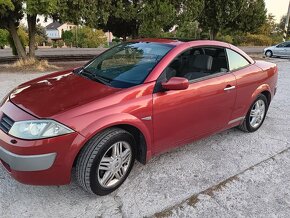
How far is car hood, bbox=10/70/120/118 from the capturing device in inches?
110

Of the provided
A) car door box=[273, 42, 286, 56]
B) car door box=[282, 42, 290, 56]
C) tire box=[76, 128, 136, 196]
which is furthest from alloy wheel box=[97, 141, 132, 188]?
car door box=[273, 42, 286, 56]

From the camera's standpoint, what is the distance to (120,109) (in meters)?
2.92

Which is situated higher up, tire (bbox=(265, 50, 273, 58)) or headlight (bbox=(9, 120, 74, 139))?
headlight (bbox=(9, 120, 74, 139))

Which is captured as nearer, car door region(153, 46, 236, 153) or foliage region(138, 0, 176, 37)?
car door region(153, 46, 236, 153)

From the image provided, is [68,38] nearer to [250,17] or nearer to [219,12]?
[250,17]

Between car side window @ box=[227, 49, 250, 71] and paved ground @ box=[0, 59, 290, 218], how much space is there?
44.2 inches

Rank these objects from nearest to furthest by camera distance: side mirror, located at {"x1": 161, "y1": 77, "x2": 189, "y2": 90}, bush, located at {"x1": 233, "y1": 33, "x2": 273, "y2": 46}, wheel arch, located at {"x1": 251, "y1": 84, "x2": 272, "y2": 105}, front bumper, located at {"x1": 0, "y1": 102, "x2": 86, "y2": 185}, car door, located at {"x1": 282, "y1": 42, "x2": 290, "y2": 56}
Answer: front bumper, located at {"x1": 0, "y1": 102, "x2": 86, "y2": 185} → side mirror, located at {"x1": 161, "y1": 77, "x2": 189, "y2": 90} → wheel arch, located at {"x1": 251, "y1": 84, "x2": 272, "y2": 105} → car door, located at {"x1": 282, "y1": 42, "x2": 290, "y2": 56} → bush, located at {"x1": 233, "y1": 33, "x2": 273, "y2": 46}

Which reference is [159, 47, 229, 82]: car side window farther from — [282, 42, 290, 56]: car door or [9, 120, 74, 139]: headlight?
[282, 42, 290, 56]: car door

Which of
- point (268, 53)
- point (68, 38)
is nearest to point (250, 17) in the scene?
point (268, 53)

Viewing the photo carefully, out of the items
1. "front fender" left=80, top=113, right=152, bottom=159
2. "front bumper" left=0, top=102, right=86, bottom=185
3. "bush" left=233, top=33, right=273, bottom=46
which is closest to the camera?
"front bumper" left=0, top=102, right=86, bottom=185

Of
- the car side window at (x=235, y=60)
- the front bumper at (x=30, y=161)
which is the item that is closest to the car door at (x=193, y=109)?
the car side window at (x=235, y=60)

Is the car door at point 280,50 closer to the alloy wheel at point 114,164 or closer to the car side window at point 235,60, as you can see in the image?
the car side window at point 235,60

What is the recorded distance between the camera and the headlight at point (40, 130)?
2.60 m

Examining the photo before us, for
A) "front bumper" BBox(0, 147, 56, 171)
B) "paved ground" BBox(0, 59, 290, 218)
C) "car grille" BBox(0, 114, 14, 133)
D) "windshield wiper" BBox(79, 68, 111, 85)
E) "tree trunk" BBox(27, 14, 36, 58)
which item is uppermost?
"tree trunk" BBox(27, 14, 36, 58)
